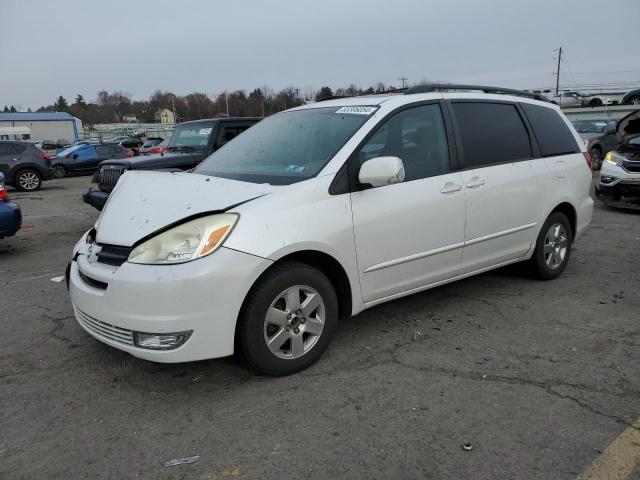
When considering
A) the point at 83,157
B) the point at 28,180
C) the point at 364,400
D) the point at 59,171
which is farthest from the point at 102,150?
the point at 364,400

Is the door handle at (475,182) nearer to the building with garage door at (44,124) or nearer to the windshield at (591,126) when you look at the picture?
the windshield at (591,126)

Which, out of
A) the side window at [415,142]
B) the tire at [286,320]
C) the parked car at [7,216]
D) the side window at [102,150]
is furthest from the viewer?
the side window at [102,150]

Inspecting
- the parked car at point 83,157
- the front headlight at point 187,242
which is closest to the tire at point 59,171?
the parked car at point 83,157

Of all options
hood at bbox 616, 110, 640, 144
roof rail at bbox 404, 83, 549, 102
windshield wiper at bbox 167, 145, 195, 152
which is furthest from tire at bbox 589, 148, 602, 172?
windshield wiper at bbox 167, 145, 195, 152

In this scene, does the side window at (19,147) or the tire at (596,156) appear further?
the side window at (19,147)

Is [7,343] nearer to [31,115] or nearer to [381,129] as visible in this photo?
[381,129]

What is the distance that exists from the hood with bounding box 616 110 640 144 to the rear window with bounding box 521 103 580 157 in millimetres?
4366

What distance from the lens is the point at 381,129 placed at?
3.67 metres

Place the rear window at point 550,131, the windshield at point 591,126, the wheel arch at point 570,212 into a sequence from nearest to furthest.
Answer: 1. the rear window at point 550,131
2. the wheel arch at point 570,212
3. the windshield at point 591,126

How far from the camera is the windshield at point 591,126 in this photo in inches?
635

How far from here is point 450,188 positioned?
394 centimetres

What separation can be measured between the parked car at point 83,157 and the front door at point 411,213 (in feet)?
63.9

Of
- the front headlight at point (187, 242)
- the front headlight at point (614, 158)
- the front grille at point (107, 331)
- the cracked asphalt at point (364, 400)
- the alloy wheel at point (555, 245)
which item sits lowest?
the cracked asphalt at point (364, 400)

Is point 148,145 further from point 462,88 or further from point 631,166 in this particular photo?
point 462,88
